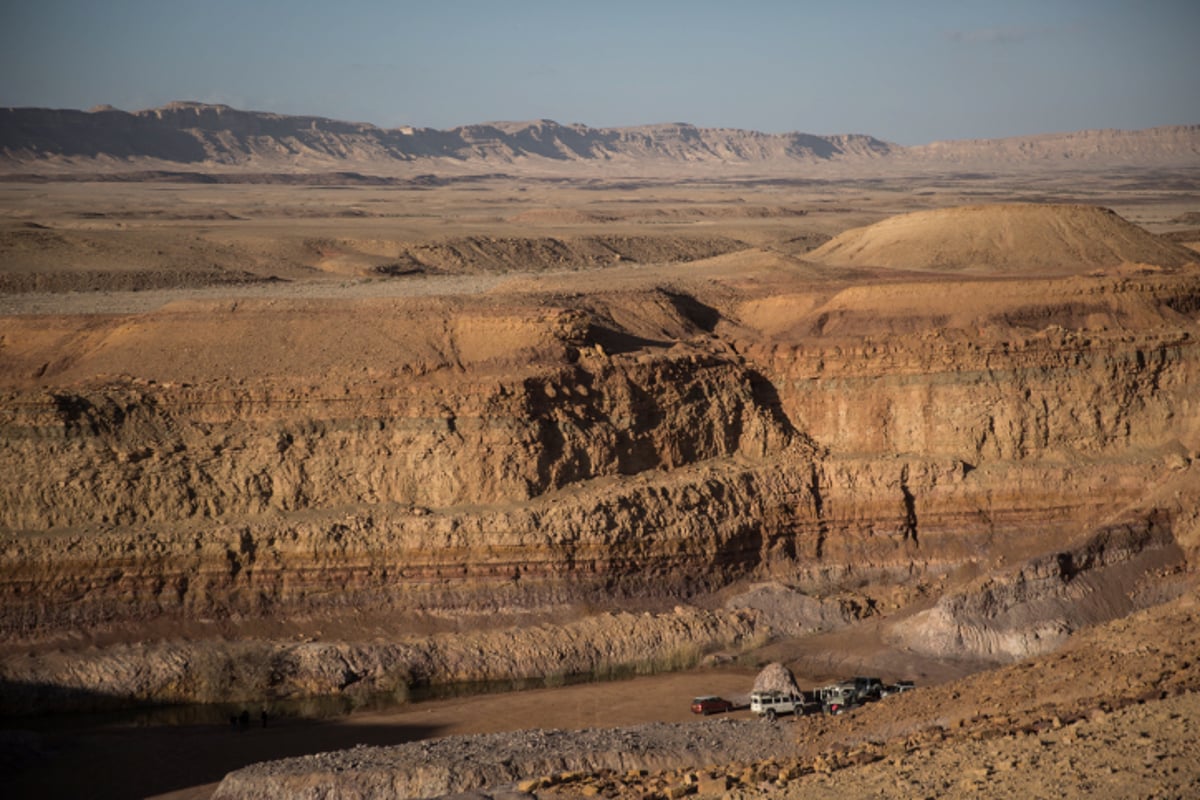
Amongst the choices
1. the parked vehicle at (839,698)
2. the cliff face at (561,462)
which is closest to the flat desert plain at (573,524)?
the cliff face at (561,462)

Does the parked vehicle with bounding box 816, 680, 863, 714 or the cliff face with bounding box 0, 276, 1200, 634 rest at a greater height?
the cliff face with bounding box 0, 276, 1200, 634

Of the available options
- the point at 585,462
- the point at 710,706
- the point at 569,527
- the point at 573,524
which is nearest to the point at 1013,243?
the point at 585,462

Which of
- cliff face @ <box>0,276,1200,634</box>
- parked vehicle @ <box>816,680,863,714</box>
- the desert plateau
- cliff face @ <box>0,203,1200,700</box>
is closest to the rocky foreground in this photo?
the desert plateau

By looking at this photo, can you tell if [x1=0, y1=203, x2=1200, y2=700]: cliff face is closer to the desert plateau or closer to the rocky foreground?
the desert plateau

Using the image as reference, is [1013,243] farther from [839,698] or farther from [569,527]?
[839,698]

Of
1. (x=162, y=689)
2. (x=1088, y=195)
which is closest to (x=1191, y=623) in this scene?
(x=162, y=689)

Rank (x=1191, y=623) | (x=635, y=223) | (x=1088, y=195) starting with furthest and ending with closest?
(x=1088, y=195) → (x=635, y=223) → (x=1191, y=623)

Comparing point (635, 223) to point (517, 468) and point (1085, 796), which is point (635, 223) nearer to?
point (517, 468)
